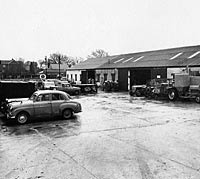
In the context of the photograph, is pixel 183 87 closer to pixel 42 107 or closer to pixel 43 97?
pixel 43 97

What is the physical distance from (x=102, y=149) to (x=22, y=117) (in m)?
5.75

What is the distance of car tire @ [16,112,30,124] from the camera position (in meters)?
12.2

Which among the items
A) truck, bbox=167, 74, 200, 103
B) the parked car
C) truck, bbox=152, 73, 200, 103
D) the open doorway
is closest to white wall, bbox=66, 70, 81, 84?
the open doorway

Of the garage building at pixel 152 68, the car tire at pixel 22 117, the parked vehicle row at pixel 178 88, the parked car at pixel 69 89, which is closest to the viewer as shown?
the car tire at pixel 22 117

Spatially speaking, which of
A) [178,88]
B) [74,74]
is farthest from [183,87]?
[74,74]

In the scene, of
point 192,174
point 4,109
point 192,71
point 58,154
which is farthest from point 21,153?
point 192,71

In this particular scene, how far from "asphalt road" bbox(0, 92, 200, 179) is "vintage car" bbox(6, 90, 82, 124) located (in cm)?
44

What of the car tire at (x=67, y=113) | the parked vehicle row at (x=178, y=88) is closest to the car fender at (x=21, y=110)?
the car tire at (x=67, y=113)

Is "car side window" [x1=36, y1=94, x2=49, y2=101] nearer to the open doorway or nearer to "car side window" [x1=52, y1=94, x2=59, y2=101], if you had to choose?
"car side window" [x1=52, y1=94, x2=59, y2=101]

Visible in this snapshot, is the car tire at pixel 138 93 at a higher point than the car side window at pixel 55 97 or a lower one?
lower

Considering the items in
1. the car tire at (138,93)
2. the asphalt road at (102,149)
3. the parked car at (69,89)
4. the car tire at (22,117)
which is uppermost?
the parked car at (69,89)

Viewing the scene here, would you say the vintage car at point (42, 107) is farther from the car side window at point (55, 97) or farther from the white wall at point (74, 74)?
the white wall at point (74, 74)

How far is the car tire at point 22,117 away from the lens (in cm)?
1221

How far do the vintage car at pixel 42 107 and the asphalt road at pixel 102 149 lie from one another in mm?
445
